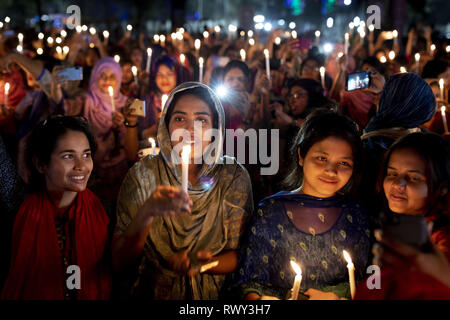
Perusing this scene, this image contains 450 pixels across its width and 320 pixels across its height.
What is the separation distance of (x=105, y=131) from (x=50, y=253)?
3.27 meters

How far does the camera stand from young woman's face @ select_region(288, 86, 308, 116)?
14.2 ft

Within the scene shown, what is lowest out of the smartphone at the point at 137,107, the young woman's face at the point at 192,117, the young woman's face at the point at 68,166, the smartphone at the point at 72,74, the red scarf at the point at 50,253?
the red scarf at the point at 50,253

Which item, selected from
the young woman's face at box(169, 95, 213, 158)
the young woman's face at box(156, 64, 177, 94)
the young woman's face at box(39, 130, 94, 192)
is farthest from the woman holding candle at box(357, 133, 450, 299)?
the young woman's face at box(156, 64, 177, 94)

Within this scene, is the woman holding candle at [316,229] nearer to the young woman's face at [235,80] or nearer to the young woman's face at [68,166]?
the young woman's face at [68,166]

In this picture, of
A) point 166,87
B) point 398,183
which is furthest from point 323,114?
point 166,87

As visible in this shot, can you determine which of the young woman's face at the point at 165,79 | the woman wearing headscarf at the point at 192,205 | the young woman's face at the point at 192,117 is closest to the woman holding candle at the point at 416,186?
the woman wearing headscarf at the point at 192,205

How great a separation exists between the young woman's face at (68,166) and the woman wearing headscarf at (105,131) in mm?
2342

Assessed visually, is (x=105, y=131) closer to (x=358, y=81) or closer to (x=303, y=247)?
(x=358, y=81)

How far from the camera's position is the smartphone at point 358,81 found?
137 inches

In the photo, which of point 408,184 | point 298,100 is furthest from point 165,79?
point 408,184

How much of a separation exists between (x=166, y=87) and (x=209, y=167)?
3034 mm

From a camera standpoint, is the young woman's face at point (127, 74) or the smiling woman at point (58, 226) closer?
the smiling woman at point (58, 226)

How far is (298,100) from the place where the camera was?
434 cm

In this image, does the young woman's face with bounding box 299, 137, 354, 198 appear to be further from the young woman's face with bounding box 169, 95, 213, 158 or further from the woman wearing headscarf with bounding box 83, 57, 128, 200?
the woman wearing headscarf with bounding box 83, 57, 128, 200
